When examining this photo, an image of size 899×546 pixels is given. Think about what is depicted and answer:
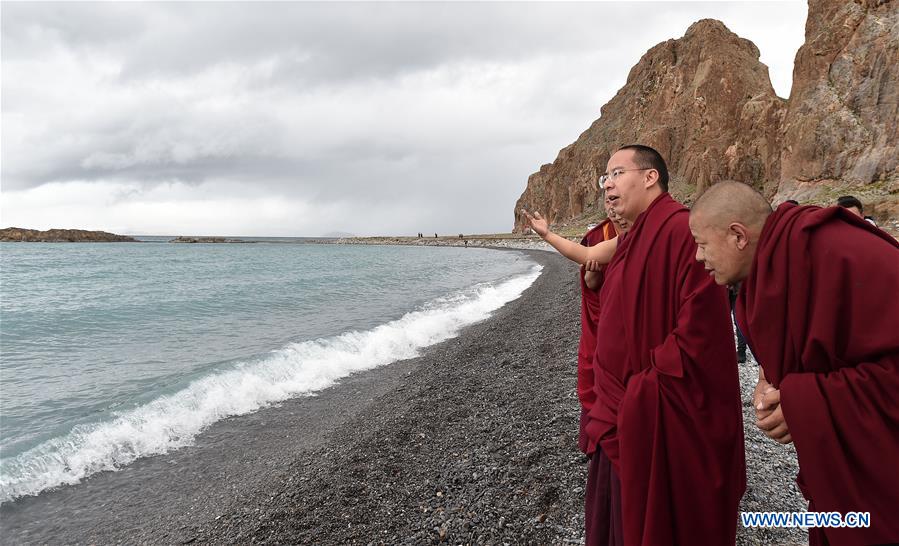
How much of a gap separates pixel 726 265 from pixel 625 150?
121 centimetres

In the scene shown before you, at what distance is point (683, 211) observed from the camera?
237 centimetres

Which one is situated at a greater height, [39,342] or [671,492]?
[671,492]

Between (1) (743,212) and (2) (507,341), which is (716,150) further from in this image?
(1) (743,212)

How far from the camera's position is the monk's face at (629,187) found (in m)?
2.61

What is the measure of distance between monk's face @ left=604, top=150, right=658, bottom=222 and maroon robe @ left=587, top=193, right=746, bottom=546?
35cm

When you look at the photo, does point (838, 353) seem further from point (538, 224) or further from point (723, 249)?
point (538, 224)

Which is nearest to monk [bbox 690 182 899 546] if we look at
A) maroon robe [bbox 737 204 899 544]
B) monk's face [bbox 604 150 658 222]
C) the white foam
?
maroon robe [bbox 737 204 899 544]

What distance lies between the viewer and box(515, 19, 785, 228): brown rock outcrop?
55281 millimetres

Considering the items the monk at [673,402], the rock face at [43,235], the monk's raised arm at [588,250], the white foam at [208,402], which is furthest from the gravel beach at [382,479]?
the rock face at [43,235]

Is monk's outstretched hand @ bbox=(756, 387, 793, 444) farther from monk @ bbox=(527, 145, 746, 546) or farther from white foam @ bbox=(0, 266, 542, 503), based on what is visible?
white foam @ bbox=(0, 266, 542, 503)

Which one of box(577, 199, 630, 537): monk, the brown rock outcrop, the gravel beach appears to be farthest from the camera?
the brown rock outcrop

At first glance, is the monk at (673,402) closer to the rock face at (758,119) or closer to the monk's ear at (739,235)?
the monk's ear at (739,235)

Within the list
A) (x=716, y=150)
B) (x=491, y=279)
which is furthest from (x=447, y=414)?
(x=716, y=150)

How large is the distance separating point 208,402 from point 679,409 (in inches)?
370
